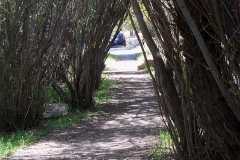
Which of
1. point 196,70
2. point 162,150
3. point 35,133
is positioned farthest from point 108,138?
point 196,70

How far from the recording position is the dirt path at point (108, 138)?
8.30 m

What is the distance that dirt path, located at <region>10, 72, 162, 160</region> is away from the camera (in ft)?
27.2

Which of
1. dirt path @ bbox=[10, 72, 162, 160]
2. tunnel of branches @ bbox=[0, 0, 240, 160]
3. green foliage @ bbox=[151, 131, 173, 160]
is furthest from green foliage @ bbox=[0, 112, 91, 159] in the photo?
tunnel of branches @ bbox=[0, 0, 240, 160]

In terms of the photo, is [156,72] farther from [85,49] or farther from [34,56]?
[85,49]

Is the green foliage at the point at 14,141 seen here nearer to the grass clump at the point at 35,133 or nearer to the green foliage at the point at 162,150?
the grass clump at the point at 35,133

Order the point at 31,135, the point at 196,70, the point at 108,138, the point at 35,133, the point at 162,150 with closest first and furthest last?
the point at 196,70, the point at 162,150, the point at 108,138, the point at 31,135, the point at 35,133

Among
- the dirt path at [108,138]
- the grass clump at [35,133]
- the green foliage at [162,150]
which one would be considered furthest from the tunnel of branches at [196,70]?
the grass clump at [35,133]

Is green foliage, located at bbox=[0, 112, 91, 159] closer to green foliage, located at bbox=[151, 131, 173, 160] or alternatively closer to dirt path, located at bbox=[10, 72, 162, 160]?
dirt path, located at bbox=[10, 72, 162, 160]

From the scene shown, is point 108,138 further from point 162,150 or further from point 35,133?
point 162,150

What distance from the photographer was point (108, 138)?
9.72 meters

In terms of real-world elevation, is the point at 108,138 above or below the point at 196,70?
below

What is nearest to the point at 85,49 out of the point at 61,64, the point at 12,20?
the point at 61,64

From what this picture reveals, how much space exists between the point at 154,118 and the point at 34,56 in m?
3.11

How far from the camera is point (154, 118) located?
1230cm
